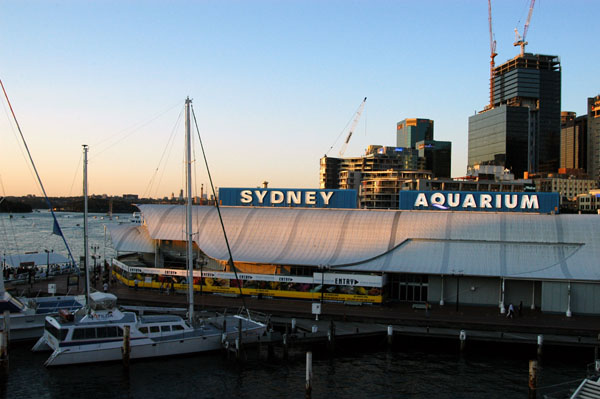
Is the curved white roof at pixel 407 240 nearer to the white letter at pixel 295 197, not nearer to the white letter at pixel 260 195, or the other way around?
the white letter at pixel 295 197

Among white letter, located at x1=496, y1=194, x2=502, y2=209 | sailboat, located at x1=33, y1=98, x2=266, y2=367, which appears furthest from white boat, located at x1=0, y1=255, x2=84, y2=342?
white letter, located at x1=496, y1=194, x2=502, y2=209

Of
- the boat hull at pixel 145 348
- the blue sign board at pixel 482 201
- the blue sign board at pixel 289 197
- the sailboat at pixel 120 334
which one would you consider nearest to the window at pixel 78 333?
the sailboat at pixel 120 334

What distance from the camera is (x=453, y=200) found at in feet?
202

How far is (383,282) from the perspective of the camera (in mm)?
52906

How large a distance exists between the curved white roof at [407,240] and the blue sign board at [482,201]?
1.95 metres

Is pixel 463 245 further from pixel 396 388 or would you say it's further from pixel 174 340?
pixel 174 340


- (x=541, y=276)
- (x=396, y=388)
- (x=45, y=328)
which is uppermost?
(x=541, y=276)

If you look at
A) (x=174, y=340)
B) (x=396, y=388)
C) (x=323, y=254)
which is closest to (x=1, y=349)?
(x=174, y=340)

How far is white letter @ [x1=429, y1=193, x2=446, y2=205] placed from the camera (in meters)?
61.9

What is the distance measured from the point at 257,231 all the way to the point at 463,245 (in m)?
21.9

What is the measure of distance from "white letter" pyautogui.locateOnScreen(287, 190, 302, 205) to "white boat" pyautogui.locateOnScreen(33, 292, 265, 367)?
24.8 metres

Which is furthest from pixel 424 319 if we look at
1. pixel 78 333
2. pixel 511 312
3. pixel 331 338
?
pixel 78 333

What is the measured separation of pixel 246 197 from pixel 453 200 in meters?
24.8

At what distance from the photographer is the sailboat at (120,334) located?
38469 mm
